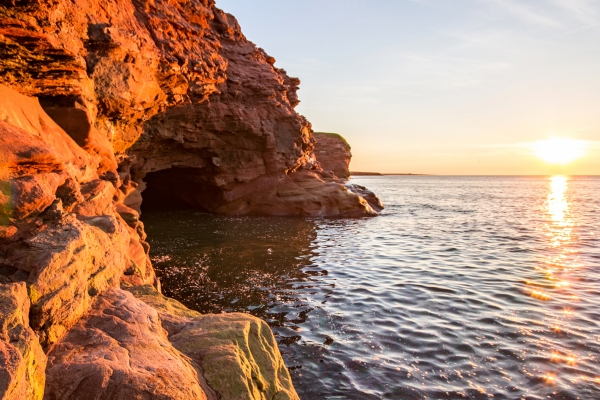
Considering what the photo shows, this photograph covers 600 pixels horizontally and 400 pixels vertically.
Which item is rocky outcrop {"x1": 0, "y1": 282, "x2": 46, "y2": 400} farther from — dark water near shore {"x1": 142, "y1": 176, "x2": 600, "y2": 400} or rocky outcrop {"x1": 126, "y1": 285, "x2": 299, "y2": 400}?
dark water near shore {"x1": 142, "y1": 176, "x2": 600, "y2": 400}

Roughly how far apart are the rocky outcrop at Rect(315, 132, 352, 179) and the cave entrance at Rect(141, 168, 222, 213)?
50.4 meters

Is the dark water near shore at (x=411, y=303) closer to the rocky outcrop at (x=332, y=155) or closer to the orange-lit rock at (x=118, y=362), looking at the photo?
the orange-lit rock at (x=118, y=362)

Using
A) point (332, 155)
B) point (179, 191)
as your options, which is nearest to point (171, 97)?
point (179, 191)

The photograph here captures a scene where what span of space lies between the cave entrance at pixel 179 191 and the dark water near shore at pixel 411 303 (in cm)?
975

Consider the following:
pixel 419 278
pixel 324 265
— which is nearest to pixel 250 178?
pixel 324 265

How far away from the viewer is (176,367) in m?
5.05

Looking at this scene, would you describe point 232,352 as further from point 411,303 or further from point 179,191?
point 179,191

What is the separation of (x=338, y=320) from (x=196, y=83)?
17708 mm

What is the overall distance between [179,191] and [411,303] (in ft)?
93.0

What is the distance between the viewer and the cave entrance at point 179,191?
3359 cm

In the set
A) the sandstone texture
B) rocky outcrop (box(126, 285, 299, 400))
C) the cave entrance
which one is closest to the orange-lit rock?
the sandstone texture

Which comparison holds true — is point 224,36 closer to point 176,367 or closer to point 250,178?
point 250,178

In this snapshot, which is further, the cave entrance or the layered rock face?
the cave entrance

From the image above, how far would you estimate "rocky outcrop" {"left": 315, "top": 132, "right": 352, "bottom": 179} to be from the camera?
86037 millimetres
